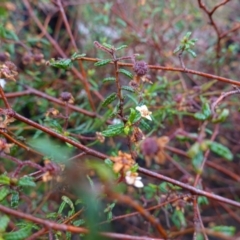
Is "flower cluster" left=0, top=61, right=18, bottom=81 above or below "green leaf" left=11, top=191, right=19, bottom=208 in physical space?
above

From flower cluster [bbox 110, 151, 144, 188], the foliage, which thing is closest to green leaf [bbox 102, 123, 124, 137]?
the foliage

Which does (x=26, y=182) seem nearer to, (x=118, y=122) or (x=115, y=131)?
(x=115, y=131)

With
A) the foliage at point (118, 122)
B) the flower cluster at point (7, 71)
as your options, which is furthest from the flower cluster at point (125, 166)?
the flower cluster at point (7, 71)

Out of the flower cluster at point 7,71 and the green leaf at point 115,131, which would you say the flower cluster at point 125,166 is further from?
the flower cluster at point 7,71

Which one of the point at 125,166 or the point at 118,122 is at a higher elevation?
the point at 125,166

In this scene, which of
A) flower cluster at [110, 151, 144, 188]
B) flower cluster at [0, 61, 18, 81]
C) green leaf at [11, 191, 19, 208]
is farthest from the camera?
flower cluster at [0, 61, 18, 81]

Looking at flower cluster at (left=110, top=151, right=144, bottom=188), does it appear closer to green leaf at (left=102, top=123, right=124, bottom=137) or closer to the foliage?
the foliage

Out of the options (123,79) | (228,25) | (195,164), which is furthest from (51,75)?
(195,164)

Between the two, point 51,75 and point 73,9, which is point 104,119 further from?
point 73,9

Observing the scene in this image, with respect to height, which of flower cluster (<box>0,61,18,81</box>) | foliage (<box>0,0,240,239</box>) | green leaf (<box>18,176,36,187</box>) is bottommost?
foliage (<box>0,0,240,239</box>)

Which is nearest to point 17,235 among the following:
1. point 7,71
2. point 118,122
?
point 7,71

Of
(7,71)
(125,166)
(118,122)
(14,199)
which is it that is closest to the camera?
(125,166)

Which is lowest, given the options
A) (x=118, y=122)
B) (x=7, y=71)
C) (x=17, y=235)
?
(x=118, y=122)
